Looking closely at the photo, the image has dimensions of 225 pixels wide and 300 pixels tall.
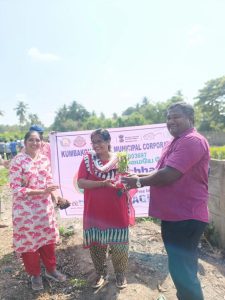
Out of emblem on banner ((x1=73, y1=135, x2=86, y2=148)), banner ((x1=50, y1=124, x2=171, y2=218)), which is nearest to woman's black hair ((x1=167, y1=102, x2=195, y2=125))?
banner ((x1=50, y1=124, x2=171, y2=218))

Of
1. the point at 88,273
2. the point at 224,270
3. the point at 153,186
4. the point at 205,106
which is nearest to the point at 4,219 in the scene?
the point at 88,273

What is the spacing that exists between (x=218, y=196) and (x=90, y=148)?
196 centimetres

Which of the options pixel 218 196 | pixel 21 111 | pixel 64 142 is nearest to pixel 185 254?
pixel 218 196

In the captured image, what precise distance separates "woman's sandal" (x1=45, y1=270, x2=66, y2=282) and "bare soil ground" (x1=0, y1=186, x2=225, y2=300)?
54 millimetres

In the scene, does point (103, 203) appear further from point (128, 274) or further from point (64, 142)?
point (64, 142)

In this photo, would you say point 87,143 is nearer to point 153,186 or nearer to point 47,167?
point 47,167

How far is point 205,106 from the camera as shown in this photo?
46.0m

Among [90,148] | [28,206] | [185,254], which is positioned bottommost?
[185,254]

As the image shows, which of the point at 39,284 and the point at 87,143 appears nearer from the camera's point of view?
the point at 39,284

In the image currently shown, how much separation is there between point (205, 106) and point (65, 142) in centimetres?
4408

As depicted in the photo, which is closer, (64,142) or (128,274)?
(128,274)

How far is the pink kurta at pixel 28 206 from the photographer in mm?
3373

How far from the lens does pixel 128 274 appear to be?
3.78 metres

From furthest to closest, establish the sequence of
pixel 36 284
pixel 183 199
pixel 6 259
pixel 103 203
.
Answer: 1. pixel 6 259
2. pixel 36 284
3. pixel 103 203
4. pixel 183 199
